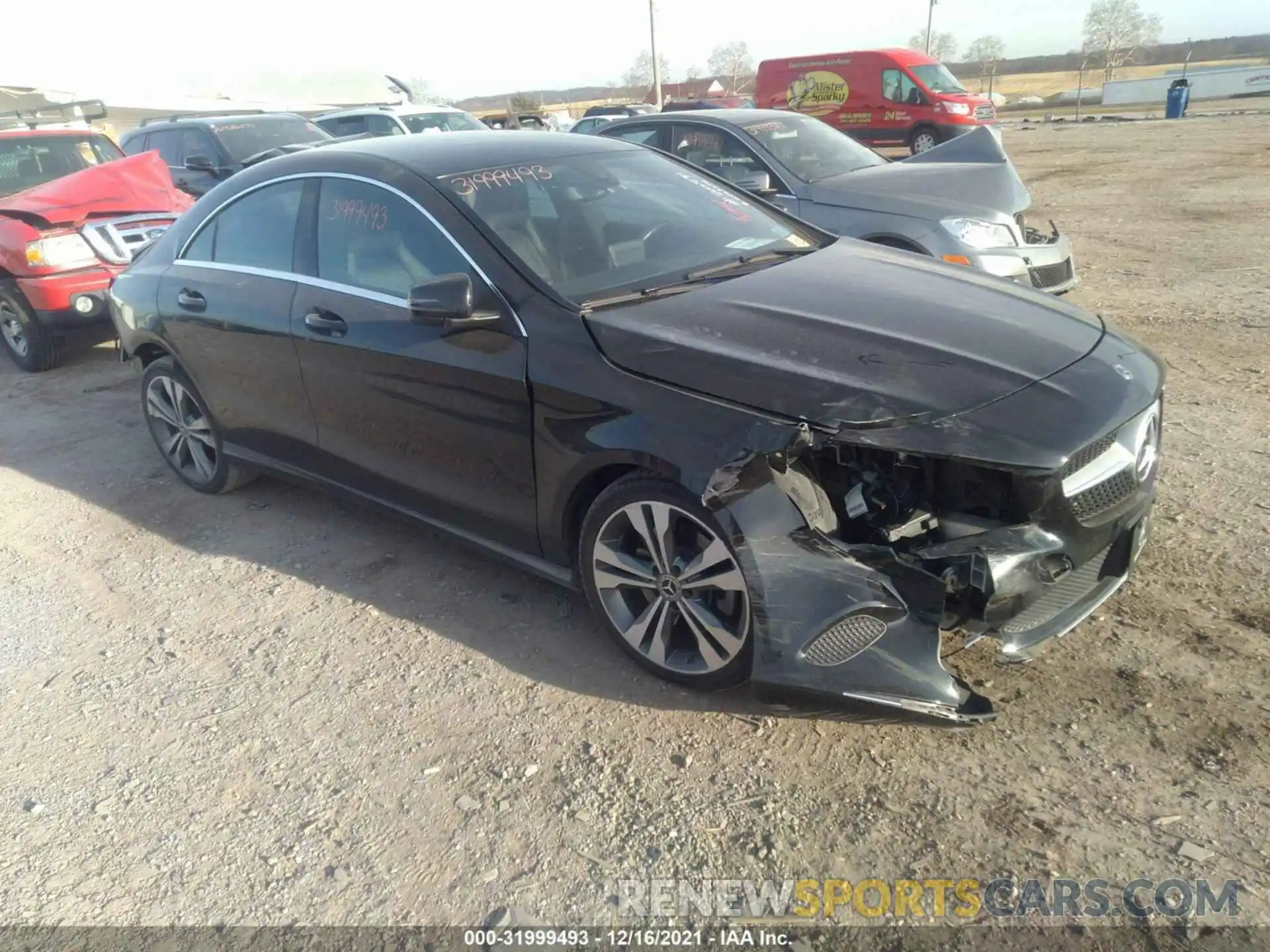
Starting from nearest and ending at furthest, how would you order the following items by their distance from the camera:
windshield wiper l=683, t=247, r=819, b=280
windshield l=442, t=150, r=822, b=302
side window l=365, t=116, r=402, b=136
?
windshield l=442, t=150, r=822, b=302 < windshield wiper l=683, t=247, r=819, b=280 < side window l=365, t=116, r=402, b=136

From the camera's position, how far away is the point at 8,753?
10.3 feet

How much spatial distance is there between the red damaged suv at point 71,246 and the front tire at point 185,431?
109 inches

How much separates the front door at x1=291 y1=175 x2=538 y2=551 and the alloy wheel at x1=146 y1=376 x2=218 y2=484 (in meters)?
1.17

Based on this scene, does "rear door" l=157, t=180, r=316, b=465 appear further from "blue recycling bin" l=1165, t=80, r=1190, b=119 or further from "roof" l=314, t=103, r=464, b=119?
"blue recycling bin" l=1165, t=80, r=1190, b=119

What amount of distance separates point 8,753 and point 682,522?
2.38 meters

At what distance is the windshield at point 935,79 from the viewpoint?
68.9 ft

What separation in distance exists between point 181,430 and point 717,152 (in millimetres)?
4786

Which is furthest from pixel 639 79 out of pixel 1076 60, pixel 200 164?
pixel 200 164

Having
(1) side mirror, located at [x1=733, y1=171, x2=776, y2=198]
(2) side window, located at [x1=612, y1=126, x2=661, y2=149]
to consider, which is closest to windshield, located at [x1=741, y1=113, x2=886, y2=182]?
(2) side window, located at [x1=612, y1=126, x2=661, y2=149]

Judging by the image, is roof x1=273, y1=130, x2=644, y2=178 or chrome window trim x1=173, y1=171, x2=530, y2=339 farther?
roof x1=273, y1=130, x2=644, y2=178

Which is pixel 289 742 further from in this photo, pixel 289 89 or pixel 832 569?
pixel 289 89

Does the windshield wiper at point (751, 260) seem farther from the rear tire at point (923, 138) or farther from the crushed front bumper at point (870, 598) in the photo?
the rear tire at point (923, 138)

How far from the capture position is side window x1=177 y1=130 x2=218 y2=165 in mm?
10859

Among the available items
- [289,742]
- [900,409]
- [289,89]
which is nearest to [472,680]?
[289,742]
